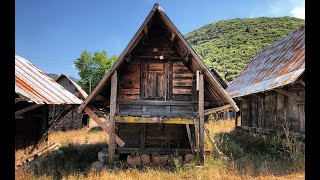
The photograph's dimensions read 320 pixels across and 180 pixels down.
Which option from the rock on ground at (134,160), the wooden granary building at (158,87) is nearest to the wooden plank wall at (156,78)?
the wooden granary building at (158,87)

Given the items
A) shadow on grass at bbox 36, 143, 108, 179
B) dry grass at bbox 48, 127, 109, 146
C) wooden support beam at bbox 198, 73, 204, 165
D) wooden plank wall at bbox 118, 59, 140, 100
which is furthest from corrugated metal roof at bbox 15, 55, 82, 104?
wooden support beam at bbox 198, 73, 204, 165

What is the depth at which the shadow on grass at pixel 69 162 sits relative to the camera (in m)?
9.01

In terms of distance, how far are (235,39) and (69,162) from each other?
70178mm

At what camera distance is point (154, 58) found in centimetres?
1049

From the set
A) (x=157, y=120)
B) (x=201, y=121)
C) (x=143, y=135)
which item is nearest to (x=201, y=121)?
(x=201, y=121)

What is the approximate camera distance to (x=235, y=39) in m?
73.3

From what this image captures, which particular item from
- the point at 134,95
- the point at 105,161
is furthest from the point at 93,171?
the point at 134,95

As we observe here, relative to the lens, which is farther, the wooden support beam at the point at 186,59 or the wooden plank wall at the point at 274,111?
the wooden plank wall at the point at 274,111

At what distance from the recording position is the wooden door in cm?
1055

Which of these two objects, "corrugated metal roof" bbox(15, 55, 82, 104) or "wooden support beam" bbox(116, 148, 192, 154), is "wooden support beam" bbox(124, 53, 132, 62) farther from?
"wooden support beam" bbox(116, 148, 192, 154)

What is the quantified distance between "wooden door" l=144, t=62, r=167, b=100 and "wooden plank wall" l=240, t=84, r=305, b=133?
224 inches

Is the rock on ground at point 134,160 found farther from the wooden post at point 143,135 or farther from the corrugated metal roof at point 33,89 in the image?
the corrugated metal roof at point 33,89

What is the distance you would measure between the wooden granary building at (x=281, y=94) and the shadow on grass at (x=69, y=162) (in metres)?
8.55
